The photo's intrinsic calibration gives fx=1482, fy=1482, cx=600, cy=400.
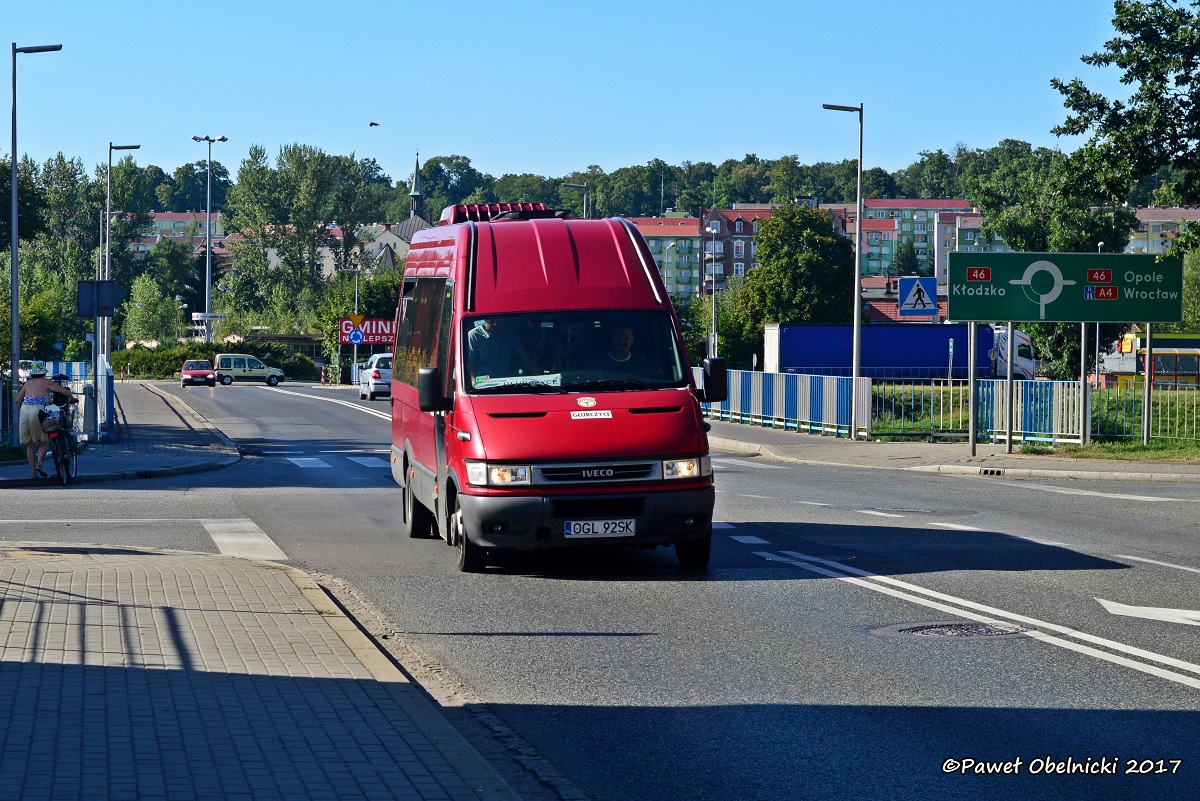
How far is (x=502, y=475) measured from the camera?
37.0 ft

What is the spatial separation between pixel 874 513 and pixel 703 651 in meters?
9.04

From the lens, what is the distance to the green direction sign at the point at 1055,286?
2883cm

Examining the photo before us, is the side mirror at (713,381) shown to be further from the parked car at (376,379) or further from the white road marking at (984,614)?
the parked car at (376,379)

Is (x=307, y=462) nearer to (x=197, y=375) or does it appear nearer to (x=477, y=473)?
(x=477, y=473)

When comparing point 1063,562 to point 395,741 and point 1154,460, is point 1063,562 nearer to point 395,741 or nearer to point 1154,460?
point 395,741

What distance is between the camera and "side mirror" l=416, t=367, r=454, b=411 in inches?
472

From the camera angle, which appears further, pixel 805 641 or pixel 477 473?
pixel 477 473

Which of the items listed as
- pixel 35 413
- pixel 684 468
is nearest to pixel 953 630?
pixel 684 468

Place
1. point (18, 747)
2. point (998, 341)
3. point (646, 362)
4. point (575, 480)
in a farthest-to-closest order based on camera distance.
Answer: point (998, 341) < point (646, 362) < point (575, 480) < point (18, 747)

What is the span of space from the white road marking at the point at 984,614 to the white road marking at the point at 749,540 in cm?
60

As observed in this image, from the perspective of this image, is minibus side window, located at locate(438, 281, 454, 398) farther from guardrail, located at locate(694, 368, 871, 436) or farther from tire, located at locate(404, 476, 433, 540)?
guardrail, located at locate(694, 368, 871, 436)

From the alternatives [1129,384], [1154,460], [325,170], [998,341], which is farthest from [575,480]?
[325,170]

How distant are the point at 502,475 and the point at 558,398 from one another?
807 mm

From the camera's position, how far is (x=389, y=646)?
8.91 m
